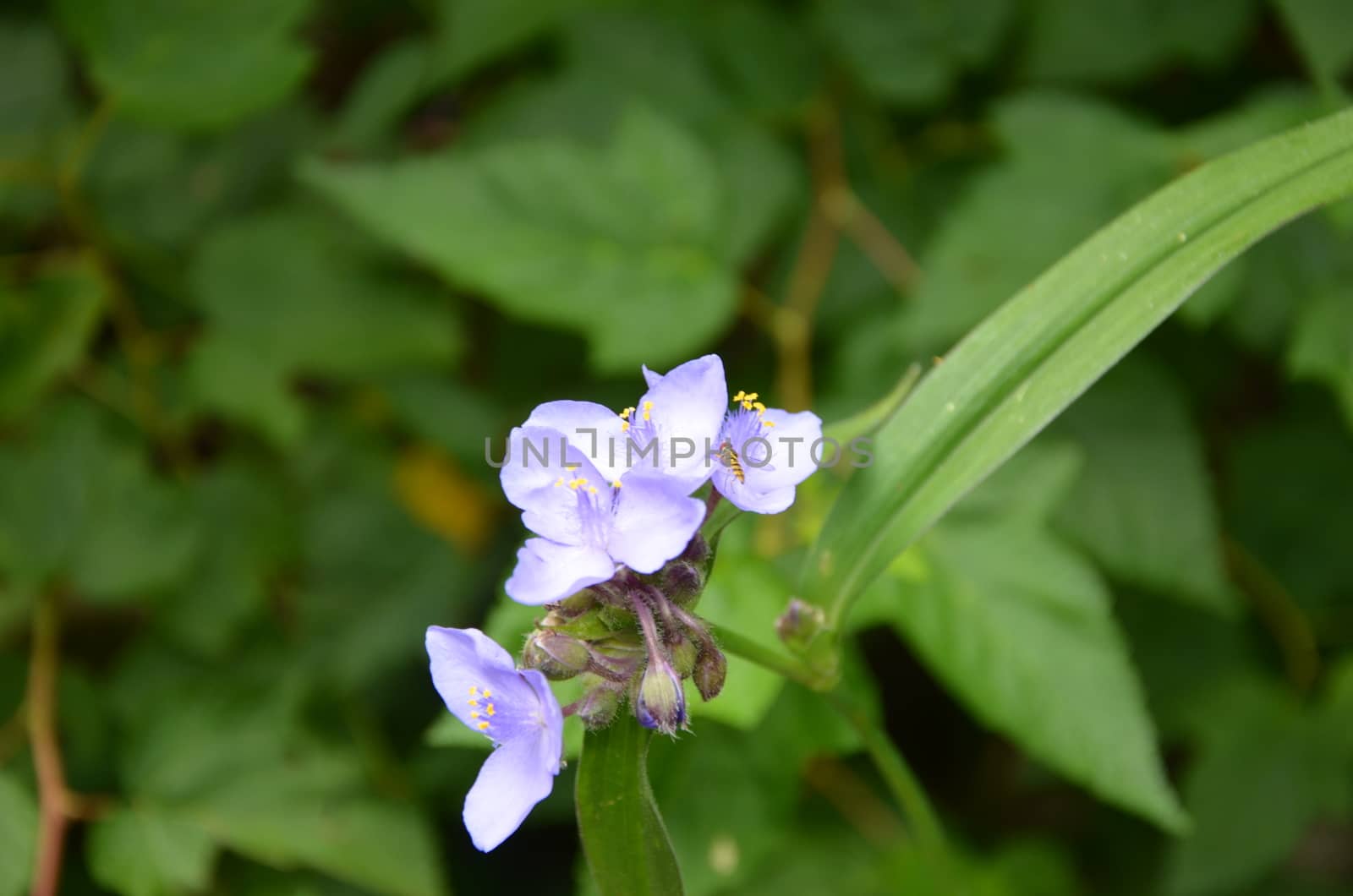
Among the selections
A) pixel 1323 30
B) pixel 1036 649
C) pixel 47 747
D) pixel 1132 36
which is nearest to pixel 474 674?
pixel 1036 649

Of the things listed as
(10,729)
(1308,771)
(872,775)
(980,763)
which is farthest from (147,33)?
(1308,771)

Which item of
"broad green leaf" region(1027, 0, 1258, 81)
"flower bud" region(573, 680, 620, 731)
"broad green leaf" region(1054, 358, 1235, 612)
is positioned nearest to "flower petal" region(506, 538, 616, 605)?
"flower bud" region(573, 680, 620, 731)

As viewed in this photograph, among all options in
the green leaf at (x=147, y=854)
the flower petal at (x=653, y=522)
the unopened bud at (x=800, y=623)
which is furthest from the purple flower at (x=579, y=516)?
the green leaf at (x=147, y=854)

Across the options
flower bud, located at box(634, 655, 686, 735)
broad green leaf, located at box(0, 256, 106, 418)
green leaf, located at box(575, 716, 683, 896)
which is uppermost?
flower bud, located at box(634, 655, 686, 735)

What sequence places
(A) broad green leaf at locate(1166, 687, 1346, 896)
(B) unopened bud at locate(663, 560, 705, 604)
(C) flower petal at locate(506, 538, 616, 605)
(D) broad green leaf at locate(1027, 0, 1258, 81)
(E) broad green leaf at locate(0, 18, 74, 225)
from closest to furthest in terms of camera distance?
(C) flower petal at locate(506, 538, 616, 605) → (B) unopened bud at locate(663, 560, 705, 604) → (A) broad green leaf at locate(1166, 687, 1346, 896) → (D) broad green leaf at locate(1027, 0, 1258, 81) → (E) broad green leaf at locate(0, 18, 74, 225)

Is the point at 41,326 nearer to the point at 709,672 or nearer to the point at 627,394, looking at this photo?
the point at 627,394

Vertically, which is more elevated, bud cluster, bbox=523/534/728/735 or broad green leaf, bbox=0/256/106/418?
bud cluster, bbox=523/534/728/735

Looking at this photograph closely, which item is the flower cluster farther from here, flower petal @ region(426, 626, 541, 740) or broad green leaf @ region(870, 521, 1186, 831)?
broad green leaf @ region(870, 521, 1186, 831)

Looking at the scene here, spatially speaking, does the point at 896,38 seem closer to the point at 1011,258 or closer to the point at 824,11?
the point at 824,11
